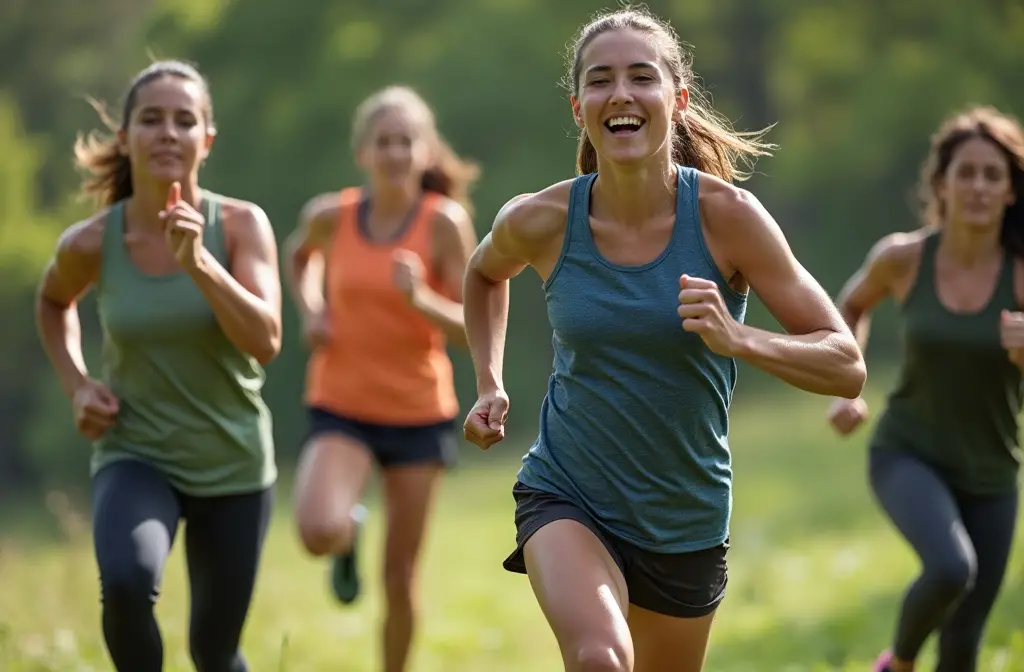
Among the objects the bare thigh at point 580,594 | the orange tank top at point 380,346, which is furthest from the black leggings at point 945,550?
the orange tank top at point 380,346

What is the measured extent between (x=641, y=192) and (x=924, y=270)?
2.03 meters

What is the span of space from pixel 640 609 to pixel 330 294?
3506mm

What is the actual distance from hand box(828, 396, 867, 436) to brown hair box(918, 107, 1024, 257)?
88 centimetres

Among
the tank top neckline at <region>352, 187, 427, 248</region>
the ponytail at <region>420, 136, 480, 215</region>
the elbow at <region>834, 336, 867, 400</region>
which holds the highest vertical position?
the ponytail at <region>420, 136, 480, 215</region>

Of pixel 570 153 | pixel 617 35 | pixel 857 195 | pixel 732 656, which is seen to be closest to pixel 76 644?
pixel 732 656

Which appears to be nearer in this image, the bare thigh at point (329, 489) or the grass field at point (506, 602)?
the bare thigh at point (329, 489)

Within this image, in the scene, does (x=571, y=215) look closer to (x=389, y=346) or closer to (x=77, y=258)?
(x=77, y=258)

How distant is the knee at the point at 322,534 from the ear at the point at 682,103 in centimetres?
293

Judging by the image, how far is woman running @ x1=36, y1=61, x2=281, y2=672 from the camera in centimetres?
499

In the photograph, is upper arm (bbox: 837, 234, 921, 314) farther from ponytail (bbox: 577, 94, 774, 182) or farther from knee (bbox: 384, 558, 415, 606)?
knee (bbox: 384, 558, 415, 606)

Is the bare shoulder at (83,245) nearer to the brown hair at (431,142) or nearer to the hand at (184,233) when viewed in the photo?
the hand at (184,233)

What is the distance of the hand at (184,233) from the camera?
467 cm

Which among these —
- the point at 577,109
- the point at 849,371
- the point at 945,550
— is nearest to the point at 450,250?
the point at 945,550

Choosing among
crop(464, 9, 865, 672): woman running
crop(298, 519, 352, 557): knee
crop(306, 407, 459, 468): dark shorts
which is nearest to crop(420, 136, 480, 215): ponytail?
crop(306, 407, 459, 468): dark shorts
